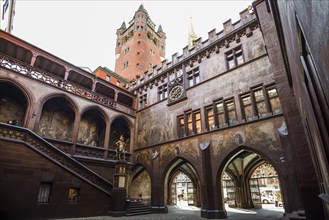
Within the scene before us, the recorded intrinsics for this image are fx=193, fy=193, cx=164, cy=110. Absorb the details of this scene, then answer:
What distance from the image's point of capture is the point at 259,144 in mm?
10938

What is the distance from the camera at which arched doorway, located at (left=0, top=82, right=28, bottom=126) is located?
14.2 meters

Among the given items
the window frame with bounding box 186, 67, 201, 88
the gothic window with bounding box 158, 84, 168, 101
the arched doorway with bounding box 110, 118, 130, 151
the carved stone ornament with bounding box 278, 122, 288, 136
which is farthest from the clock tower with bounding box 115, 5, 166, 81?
the carved stone ornament with bounding box 278, 122, 288, 136

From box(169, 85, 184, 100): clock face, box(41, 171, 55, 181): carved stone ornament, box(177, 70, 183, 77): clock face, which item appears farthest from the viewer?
box(177, 70, 183, 77): clock face

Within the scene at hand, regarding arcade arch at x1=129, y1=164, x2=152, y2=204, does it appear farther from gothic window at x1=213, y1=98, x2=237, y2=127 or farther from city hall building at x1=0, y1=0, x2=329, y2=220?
gothic window at x1=213, y1=98, x2=237, y2=127

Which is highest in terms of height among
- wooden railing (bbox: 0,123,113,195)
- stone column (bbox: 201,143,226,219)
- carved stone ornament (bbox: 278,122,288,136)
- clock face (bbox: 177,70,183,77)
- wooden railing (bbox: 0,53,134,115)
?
clock face (bbox: 177,70,183,77)

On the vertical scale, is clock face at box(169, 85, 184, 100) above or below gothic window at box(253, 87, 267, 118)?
above

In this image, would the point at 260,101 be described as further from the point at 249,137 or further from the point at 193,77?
the point at 193,77

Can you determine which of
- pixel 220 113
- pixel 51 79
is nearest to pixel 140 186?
pixel 220 113

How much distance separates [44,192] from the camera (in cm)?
991

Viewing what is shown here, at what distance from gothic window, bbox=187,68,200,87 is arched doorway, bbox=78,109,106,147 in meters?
8.78

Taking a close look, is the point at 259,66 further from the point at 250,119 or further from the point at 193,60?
the point at 193,60

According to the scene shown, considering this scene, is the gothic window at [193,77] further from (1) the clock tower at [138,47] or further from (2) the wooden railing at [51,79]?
(1) the clock tower at [138,47]

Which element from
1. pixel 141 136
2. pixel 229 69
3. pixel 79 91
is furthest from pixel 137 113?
pixel 229 69

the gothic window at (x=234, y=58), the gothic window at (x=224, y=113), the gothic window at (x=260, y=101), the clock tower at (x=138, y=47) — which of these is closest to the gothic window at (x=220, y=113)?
the gothic window at (x=224, y=113)
